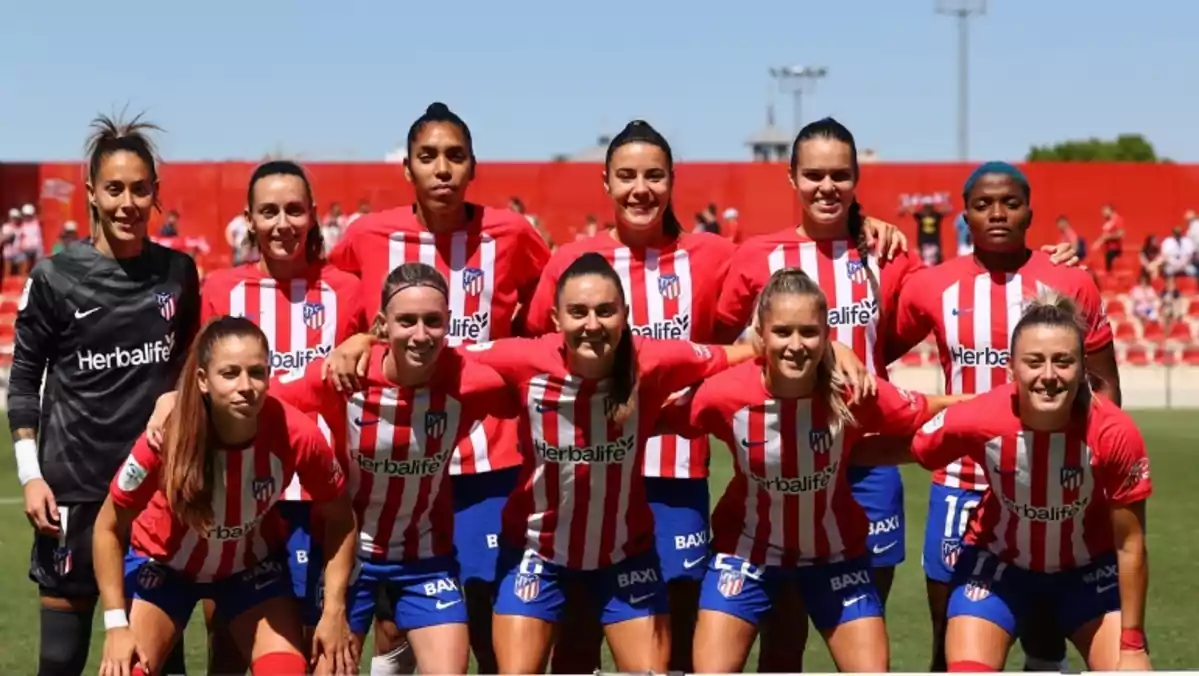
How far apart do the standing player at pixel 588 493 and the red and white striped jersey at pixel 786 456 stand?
17cm

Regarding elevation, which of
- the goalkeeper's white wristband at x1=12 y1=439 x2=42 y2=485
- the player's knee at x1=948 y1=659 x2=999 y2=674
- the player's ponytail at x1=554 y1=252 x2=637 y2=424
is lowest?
the player's knee at x1=948 y1=659 x2=999 y2=674

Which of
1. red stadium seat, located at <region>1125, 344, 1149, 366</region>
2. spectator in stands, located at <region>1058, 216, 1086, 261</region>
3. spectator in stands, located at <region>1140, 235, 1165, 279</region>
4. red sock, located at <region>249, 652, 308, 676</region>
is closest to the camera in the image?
red sock, located at <region>249, 652, 308, 676</region>

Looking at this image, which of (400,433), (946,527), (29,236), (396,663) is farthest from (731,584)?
(29,236)

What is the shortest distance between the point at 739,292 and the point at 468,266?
0.94 meters

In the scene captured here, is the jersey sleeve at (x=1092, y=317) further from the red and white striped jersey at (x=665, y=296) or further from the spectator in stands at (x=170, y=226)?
the spectator in stands at (x=170, y=226)

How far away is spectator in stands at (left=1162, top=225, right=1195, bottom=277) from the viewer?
26.5 meters

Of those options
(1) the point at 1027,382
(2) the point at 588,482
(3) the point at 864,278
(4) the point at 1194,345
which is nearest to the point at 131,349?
(2) the point at 588,482

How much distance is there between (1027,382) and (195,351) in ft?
8.13

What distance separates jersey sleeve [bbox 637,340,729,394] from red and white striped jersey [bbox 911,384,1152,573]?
69 cm

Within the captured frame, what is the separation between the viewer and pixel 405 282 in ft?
16.7

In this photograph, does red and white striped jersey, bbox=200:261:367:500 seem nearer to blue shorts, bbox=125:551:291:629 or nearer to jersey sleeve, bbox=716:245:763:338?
blue shorts, bbox=125:551:291:629

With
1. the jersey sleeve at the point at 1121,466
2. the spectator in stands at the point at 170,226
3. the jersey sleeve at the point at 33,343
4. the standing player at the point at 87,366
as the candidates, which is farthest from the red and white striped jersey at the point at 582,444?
the spectator in stands at the point at 170,226

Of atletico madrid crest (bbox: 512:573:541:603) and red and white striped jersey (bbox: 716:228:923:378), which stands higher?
red and white striped jersey (bbox: 716:228:923:378)

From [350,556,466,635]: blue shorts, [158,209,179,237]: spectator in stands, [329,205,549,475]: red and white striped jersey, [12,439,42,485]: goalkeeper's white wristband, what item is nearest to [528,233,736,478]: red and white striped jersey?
[329,205,549,475]: red and white striped jersey
